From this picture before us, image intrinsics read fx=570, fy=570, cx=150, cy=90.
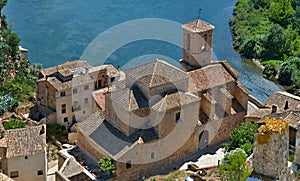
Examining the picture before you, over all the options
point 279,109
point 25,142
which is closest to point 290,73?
point 279,109

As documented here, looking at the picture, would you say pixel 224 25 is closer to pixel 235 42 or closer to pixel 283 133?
pixel 235 42

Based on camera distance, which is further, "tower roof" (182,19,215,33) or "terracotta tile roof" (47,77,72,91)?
"terracotta tile roof" (47,77,72,91)

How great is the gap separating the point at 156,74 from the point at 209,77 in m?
3.71

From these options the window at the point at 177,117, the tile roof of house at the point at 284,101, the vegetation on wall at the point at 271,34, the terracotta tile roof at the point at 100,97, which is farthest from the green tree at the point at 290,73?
the window at the point at 177,117

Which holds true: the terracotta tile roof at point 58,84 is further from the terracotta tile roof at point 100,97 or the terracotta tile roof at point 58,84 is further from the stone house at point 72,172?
the stone house at point 72,172

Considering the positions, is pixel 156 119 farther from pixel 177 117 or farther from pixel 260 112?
pixel 260 112

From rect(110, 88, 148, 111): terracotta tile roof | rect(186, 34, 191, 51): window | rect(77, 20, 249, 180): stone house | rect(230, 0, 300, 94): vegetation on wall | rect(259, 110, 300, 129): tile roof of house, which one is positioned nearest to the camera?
rect(77, 20, 249, 180): stone house

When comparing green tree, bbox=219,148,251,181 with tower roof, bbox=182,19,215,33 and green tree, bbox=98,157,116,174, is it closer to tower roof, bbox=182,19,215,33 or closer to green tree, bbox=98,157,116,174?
green tree, bbox=98,157,116,174

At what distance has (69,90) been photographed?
3039cm

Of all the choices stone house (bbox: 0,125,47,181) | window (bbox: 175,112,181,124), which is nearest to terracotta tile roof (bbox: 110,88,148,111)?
window (bbox: 175,112,181,124)

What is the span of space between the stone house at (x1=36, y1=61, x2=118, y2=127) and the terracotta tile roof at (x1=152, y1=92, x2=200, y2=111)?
613 cm

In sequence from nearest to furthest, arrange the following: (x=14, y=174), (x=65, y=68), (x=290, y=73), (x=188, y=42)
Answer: (x=14, y=174) < (x=188, y=42) < (x=65, y=68) < (x=290, y=73)

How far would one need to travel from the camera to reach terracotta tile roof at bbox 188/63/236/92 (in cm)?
2759

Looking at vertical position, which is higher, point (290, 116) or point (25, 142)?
point (290, 116)
